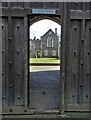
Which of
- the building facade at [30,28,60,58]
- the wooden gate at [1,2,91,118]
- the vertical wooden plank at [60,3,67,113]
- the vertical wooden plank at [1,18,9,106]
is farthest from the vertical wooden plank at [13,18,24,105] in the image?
the building facade at [30,28,60,58]

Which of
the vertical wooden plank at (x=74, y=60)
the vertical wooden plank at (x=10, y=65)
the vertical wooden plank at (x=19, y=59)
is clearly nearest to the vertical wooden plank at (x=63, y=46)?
the vertical wooden plank at (x=74, y=60)

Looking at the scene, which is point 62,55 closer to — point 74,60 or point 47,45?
point 74,60

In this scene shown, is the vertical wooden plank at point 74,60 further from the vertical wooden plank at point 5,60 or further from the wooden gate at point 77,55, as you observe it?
the vertical wooden plank at point 5,60

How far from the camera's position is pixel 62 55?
16.4 feet

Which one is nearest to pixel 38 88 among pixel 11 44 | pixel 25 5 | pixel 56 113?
pixel 56 113

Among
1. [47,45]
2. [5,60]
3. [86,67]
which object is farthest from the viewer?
[47,45]

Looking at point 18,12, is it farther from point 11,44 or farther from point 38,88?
point 38,88

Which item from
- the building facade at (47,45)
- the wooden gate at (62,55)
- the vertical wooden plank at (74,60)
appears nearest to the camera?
the wooden gate at (62,55)

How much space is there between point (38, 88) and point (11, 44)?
131 inches

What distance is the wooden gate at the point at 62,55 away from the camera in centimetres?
489

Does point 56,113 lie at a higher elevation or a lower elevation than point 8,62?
lower

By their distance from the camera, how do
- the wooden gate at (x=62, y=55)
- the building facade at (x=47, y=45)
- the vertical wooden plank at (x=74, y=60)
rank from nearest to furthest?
the wooden gate at (x=62, y=55) → the vertical wooden plank at (x=74, y=60) → the building facade at (x=47, y=45)

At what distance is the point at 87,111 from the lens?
5.16m

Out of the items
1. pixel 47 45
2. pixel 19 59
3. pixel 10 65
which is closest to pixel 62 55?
pixel 19 59
